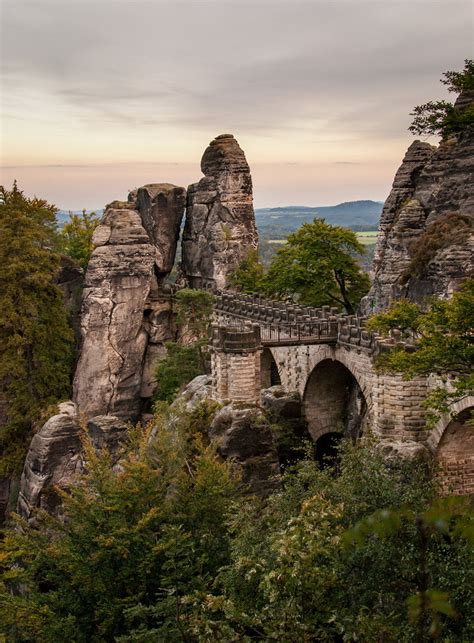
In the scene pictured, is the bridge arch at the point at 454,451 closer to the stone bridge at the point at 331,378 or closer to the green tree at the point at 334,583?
the stone bridge at the point at 331,378

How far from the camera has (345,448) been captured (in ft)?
56.2

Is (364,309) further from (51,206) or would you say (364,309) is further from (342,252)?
(51,206)

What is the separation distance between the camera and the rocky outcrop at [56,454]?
30.1 m

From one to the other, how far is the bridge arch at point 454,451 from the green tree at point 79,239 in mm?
31379

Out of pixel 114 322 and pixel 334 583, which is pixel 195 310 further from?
pixel 334 583

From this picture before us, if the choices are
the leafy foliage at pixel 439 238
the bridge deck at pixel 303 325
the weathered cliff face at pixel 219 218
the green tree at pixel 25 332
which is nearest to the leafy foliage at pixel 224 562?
the bridge deck at pixel 303 325

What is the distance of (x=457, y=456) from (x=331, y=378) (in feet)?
34.2

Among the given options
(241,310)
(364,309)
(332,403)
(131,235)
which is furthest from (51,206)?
(332,403)

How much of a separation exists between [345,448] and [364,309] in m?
→ 24.5

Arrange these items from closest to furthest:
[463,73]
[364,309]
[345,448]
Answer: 1. [345,448]
2. [463,73]
3. [364,309]

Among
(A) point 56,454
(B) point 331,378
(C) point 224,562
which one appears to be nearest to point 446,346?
(C) point 224,562

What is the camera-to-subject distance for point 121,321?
42688mm

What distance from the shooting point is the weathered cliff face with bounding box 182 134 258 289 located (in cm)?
4931

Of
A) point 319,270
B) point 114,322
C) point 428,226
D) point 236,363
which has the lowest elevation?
point 236,363
